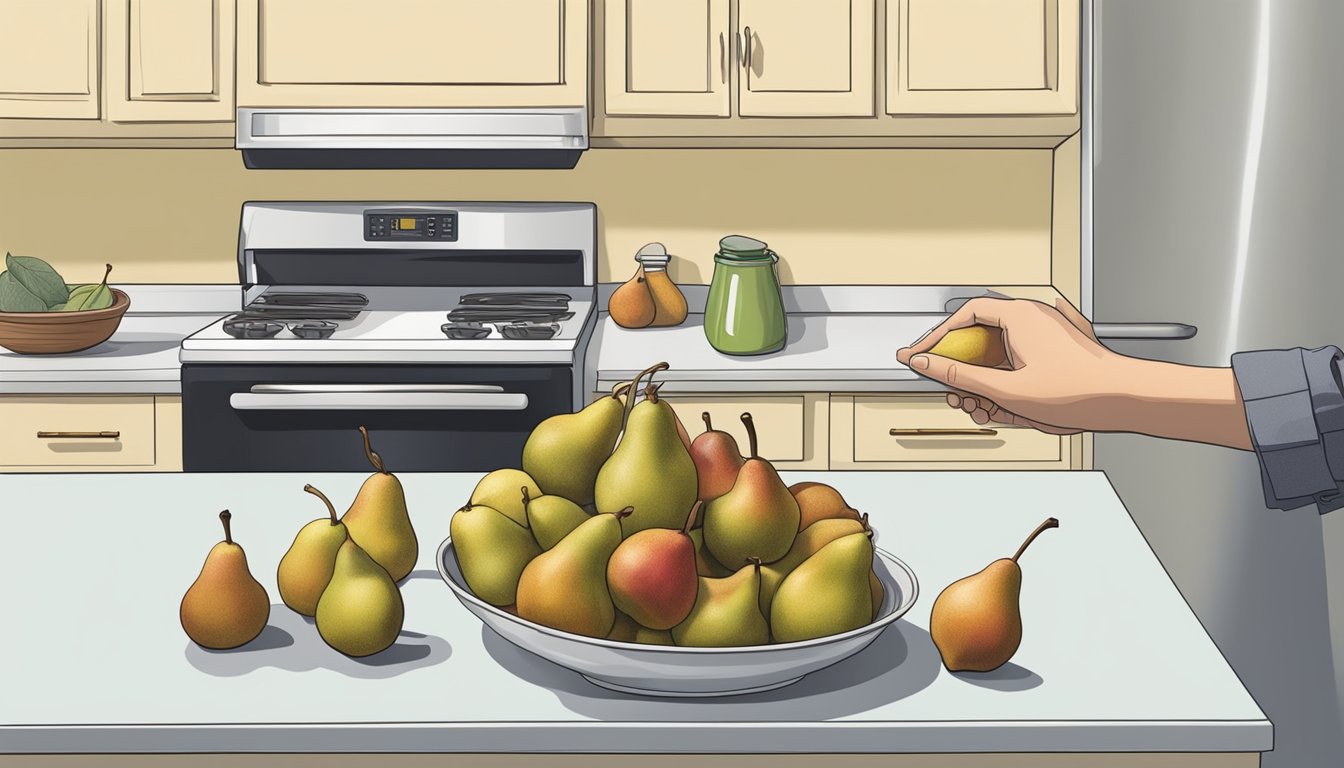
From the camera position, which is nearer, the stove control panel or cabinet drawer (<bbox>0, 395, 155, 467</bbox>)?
cabinet drawer (<bbox>0, 395, 155, 467</bbox>)

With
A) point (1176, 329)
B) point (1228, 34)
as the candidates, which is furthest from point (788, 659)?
point (1228, 34)

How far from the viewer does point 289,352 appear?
2.69 metres

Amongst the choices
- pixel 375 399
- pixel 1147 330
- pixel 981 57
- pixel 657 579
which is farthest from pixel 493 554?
pixel 981 57

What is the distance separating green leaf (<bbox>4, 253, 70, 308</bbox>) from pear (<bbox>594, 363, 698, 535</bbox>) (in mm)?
2130

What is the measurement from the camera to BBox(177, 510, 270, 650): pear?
1.13 m

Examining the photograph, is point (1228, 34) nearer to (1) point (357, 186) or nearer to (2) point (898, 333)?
(2) point (898, 333)

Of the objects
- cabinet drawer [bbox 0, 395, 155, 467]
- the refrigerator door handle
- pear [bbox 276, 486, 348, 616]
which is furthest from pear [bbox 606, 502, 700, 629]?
cabinet drawer [bbox 0, 395, 155, 467]

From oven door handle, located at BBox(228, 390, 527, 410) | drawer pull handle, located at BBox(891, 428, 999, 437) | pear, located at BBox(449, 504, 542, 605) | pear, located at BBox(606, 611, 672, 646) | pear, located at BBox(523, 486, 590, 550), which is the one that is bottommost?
pear, located at BBox(606, 611, 672, 646)

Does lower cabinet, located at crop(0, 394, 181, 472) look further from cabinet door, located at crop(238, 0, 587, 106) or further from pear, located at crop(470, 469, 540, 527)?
pear, located at crop(470, 469, 540, 527)

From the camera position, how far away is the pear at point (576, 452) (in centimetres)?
116

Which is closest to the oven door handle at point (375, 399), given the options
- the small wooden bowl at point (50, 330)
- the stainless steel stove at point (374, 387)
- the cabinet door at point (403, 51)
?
the stainless steel stove at point (374, 387)

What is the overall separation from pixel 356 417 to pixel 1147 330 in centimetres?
144

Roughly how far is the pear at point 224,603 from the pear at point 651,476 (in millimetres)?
294

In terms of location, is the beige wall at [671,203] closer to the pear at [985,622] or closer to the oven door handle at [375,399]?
the oven door handle at [375,399]
